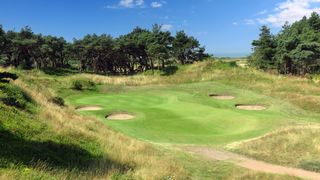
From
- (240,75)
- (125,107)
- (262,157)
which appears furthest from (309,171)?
(240,75)

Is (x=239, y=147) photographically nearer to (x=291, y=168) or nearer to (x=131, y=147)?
(x=291, y=168)

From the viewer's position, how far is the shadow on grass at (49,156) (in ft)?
32.8

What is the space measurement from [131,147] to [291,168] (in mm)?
7135

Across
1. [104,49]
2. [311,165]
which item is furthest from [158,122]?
[104,49]

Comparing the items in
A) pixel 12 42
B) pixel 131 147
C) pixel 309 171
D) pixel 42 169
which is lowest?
pixel 309 171

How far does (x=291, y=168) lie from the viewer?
1686 centimetres

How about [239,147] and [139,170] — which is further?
[239,147]

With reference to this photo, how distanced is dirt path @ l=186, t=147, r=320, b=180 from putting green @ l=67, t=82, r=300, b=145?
8.46 ft

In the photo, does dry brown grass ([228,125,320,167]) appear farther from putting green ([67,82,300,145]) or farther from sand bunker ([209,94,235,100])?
sand bunker ([209,94,235,100])

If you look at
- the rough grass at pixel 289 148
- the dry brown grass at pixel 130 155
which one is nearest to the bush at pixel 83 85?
the dry brown grass at pixel 130 155

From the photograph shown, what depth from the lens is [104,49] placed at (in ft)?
264

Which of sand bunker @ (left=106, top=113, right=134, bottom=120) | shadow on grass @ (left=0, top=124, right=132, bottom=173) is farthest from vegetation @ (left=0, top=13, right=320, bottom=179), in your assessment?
sand bunker @ (left=106, top=113, right=134, bottom=120)

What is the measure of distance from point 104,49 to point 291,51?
37406mm

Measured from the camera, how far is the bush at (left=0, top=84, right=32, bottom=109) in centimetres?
1880
